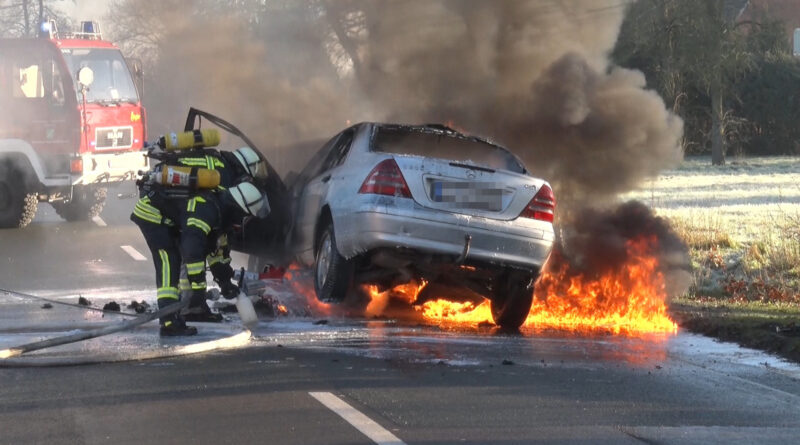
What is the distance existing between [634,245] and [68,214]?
40.0 feet

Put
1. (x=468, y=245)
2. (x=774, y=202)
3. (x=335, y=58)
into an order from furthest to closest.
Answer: (x=774, y=202) → (x=335, y=58) → (x=468, y=245)

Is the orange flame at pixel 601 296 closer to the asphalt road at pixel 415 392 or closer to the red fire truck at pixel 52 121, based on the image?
the asphalt road at pixel 415 392

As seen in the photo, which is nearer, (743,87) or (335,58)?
(335,58)

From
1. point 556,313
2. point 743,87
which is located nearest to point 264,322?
point 556,313

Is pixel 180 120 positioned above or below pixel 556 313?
above

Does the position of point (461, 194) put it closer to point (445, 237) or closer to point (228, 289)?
point (445, 237)

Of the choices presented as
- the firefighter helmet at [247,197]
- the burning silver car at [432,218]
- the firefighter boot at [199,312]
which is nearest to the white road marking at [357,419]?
the burning silver car at [432,218]

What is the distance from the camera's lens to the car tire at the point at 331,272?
31.7 ft

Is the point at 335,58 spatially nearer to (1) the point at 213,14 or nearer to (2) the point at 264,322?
(1) the point at 213,14

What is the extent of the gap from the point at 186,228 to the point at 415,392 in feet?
9.51

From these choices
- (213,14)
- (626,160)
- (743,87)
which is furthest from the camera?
(743,87)

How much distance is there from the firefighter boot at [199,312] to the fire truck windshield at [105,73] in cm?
1018

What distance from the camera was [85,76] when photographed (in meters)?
18.9

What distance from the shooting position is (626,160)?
1345cm
